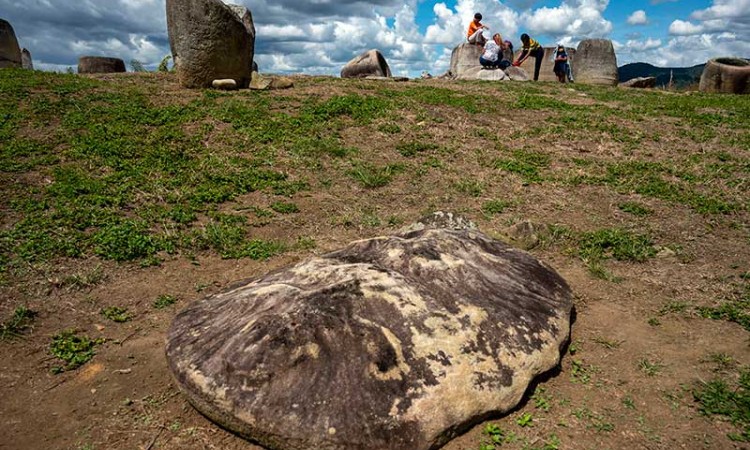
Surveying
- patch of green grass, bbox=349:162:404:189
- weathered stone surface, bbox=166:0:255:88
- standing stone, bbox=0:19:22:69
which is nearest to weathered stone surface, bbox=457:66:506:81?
weathered stone surface, bbox=166:0:255:88

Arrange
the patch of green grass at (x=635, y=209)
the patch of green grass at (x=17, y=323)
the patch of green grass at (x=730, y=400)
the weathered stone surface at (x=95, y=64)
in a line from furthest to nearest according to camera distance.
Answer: the weathered stone surface at (x=95, y=64) < the patch of green grass at (x=635, y=209) < the patch of green grass at (x=17, y=323) < the patch of green grass at (x=730, y=400)

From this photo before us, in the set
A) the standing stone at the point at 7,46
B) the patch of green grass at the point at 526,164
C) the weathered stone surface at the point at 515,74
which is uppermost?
the standing stone at the point at 7,46

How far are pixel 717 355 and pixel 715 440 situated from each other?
45.7 inches

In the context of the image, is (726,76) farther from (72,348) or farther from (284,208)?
(72,348)

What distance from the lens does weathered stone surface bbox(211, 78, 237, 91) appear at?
11.7 metres

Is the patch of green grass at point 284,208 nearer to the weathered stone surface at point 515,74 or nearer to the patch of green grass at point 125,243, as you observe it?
the patch of green grass at point 125,243

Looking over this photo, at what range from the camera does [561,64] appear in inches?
851

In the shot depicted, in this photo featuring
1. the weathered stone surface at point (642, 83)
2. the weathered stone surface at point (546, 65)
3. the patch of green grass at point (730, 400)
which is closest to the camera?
the patch of green grass at point (730, 400)

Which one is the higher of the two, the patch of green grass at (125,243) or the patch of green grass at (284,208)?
the patch of green grass at (284,208)

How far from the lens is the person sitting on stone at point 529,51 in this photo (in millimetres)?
22281

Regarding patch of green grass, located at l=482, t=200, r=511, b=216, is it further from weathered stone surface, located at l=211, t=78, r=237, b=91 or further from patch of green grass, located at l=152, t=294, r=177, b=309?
weathered stone surface, located at l=211, t=78, r=237, b=91

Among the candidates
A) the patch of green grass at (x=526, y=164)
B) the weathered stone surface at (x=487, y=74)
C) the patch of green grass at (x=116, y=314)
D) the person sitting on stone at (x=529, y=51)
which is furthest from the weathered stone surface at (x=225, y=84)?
the person sitting on stone at (x=529, y=51)

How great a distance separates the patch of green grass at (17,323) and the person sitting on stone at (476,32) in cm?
2065

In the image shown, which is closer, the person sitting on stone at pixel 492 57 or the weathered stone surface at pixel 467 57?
the person sitting on stone at pixel 492 57
